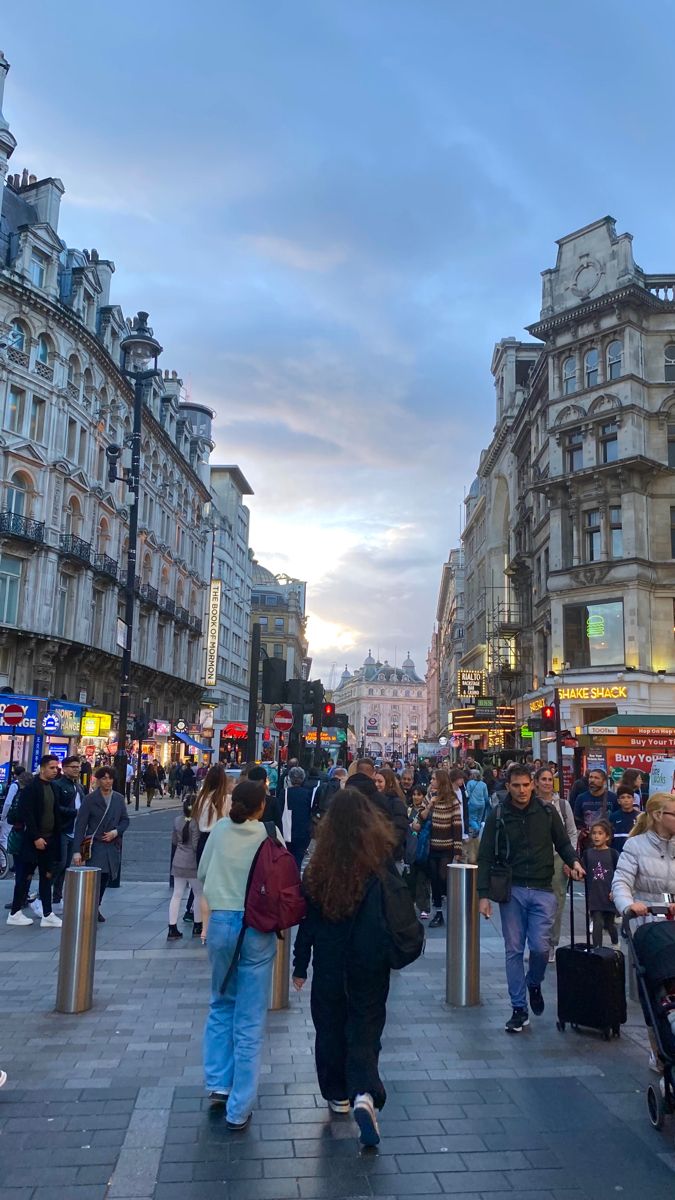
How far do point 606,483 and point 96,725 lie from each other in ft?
77.9

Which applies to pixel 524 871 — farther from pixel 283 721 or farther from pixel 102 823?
pixel 283 721

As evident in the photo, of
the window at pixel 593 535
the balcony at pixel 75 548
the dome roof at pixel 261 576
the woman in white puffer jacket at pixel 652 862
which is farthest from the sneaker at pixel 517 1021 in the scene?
the dome roof at pixel 261 576

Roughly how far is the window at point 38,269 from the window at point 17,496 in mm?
7717

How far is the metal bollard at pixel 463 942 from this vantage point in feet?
24.1

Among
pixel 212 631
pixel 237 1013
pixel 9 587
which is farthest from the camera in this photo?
pixel 212 631

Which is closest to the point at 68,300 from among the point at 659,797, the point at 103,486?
the point at 103,486

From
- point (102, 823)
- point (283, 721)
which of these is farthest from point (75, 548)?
point (102, 823)

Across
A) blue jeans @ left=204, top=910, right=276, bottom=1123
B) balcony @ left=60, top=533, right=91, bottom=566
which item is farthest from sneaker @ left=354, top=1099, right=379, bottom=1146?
balcony @ left=60, top=533, right=91, bottom=566

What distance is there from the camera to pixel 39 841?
32.4ft

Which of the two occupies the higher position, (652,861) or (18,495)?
(18,495)

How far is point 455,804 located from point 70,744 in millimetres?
26566

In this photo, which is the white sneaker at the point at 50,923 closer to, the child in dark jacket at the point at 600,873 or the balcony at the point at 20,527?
the child in dark jacket at the point at 600,873

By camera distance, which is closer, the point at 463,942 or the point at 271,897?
the point at 271,897

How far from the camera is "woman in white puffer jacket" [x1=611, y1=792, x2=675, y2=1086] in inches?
218
